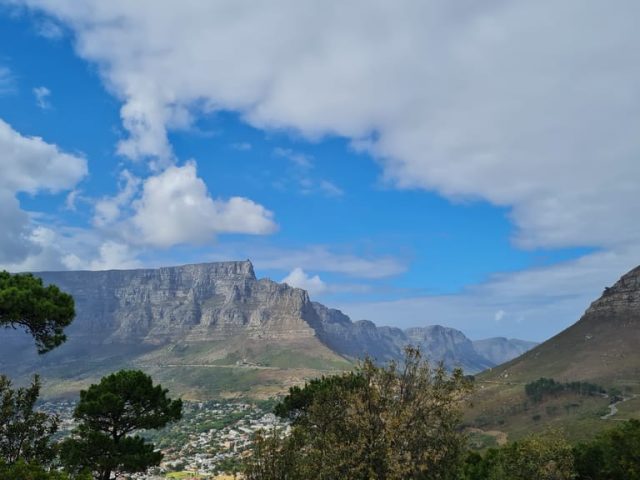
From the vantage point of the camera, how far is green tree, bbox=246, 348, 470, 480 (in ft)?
86.4

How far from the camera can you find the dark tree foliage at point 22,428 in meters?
29.4

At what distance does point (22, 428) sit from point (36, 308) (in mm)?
9800

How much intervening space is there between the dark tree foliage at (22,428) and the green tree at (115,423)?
7.05 m

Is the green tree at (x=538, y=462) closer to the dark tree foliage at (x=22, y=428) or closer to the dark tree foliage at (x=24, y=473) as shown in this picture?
the dark tree foliage at (x=22, y=428)

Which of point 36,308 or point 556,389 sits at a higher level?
point 36,308

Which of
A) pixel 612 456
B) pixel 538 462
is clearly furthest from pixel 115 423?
pixel 612 456

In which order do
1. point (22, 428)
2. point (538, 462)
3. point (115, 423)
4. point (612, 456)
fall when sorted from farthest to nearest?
point (612, 456) → point (538, 462) → point (115, 423) → point (22, 428)

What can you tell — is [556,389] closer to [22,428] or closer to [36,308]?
[22,428]

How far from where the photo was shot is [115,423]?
134ft

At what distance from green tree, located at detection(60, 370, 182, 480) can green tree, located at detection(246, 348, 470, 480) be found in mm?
16674

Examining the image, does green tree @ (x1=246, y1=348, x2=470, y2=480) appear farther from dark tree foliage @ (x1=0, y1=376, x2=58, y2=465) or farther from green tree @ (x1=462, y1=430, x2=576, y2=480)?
green tree @ (x1=462, y1=430, x2=576, y2=480)

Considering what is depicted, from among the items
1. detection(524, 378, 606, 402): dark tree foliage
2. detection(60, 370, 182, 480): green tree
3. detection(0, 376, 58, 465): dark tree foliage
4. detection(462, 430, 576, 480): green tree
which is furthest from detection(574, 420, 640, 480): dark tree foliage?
detection(524, 378, 606, 402): dark tree foliage

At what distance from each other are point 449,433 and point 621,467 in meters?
42.6

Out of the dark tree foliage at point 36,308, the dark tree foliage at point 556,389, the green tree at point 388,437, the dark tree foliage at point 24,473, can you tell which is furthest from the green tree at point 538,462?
the dark tree foliage at point 556,389
